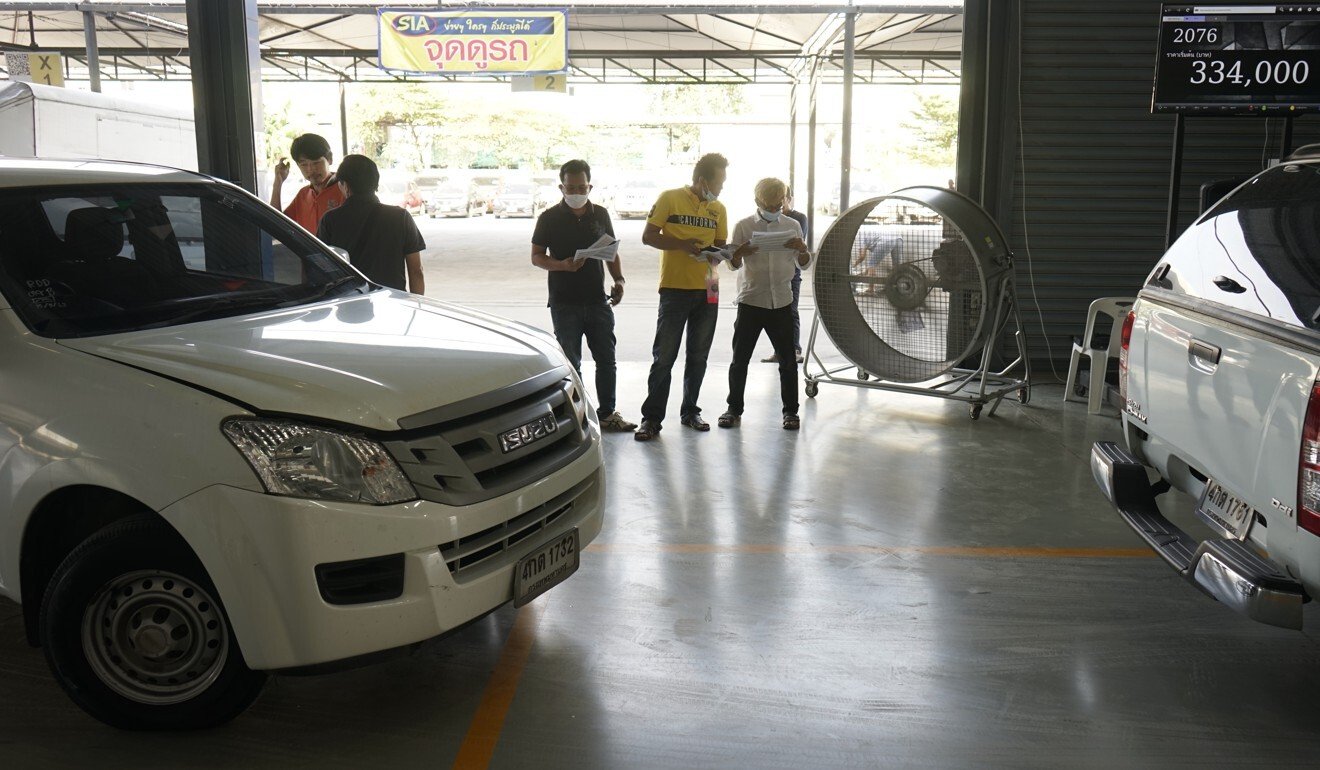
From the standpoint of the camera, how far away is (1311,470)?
277 cm

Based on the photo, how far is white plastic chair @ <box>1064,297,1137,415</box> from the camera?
6.84 metres

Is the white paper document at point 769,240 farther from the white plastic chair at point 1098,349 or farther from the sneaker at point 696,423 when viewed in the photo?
the white plastic chair at point 1098,349

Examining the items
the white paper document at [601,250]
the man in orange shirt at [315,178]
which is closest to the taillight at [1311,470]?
the white paper document at [601,250]

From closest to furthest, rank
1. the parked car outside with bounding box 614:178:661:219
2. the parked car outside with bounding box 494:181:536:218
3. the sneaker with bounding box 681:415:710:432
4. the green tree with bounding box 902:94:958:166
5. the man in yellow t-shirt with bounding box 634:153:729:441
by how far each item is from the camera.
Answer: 1. the man in yellow t-shirt with bounding box 634:153:729:441
2. the sneaker with bounding box 681:415:710:432
3. the parked car outside with bounding box 614:178:661:219
4. the green tree with bounding box 902:94:958:166
5. the parked car outside with bounding box 494:181:536:218

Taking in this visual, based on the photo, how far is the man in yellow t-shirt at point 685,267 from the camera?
6.66m

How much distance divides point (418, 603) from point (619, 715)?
766 mm

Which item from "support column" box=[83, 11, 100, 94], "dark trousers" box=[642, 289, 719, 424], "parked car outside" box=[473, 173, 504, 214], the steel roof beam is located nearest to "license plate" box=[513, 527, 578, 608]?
"dark trousers" box=[642, 289, 719, 424]

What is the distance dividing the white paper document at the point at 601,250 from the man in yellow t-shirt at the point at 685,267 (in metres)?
0.22

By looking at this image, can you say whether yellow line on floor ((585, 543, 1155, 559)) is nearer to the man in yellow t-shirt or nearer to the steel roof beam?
the man in yellow t-shirt

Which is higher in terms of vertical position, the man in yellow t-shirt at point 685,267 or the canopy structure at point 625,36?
the canopy structure at point 625,36

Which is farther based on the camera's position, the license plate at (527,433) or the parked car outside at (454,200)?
the parked car outside at (454,200)

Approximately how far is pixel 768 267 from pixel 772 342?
0.47 meters

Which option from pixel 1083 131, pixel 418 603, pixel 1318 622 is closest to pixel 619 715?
pixel 418 603

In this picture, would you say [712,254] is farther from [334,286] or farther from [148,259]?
[148,259]
